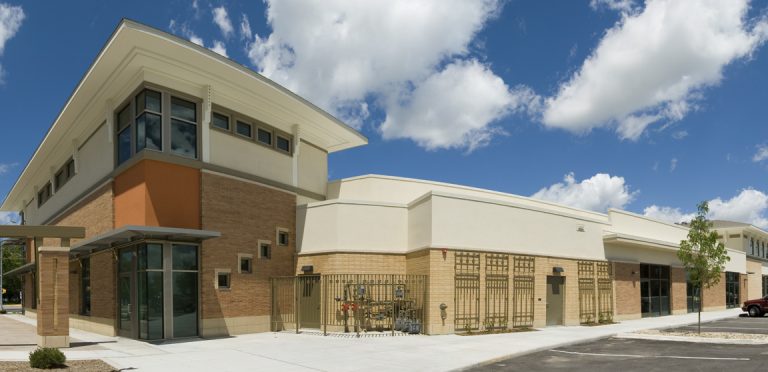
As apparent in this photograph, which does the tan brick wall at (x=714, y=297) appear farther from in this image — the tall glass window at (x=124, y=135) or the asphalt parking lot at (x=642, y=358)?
the tall glass window at (x=124, y=135)

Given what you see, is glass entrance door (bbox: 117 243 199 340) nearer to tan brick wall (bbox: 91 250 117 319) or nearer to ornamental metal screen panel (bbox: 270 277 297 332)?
tan brick wall (bbox: 91 250 117 319)

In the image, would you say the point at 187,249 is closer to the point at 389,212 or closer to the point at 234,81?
the point at 234,81

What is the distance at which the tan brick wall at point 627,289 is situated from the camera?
30781 millimetres

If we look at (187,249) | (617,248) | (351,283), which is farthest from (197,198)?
(617,248)

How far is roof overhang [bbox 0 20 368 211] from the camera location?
19.3m

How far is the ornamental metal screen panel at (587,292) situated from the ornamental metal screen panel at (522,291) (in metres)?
3.86

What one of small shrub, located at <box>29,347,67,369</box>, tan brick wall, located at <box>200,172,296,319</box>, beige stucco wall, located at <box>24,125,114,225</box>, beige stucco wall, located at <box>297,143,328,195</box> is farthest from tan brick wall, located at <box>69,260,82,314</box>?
small shrub, located at <box>29,347,67,369</box>

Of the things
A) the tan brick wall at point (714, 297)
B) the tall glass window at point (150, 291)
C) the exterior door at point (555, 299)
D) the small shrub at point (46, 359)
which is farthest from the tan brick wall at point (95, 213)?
the tan brick wall at point (714, 297)

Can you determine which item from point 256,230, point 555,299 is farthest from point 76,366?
point 555,299

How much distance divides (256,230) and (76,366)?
1020cm

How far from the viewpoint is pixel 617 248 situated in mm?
31297

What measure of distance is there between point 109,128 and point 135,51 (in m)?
5.10

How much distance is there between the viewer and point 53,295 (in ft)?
57.7

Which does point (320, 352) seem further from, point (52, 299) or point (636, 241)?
point (636, 241)
